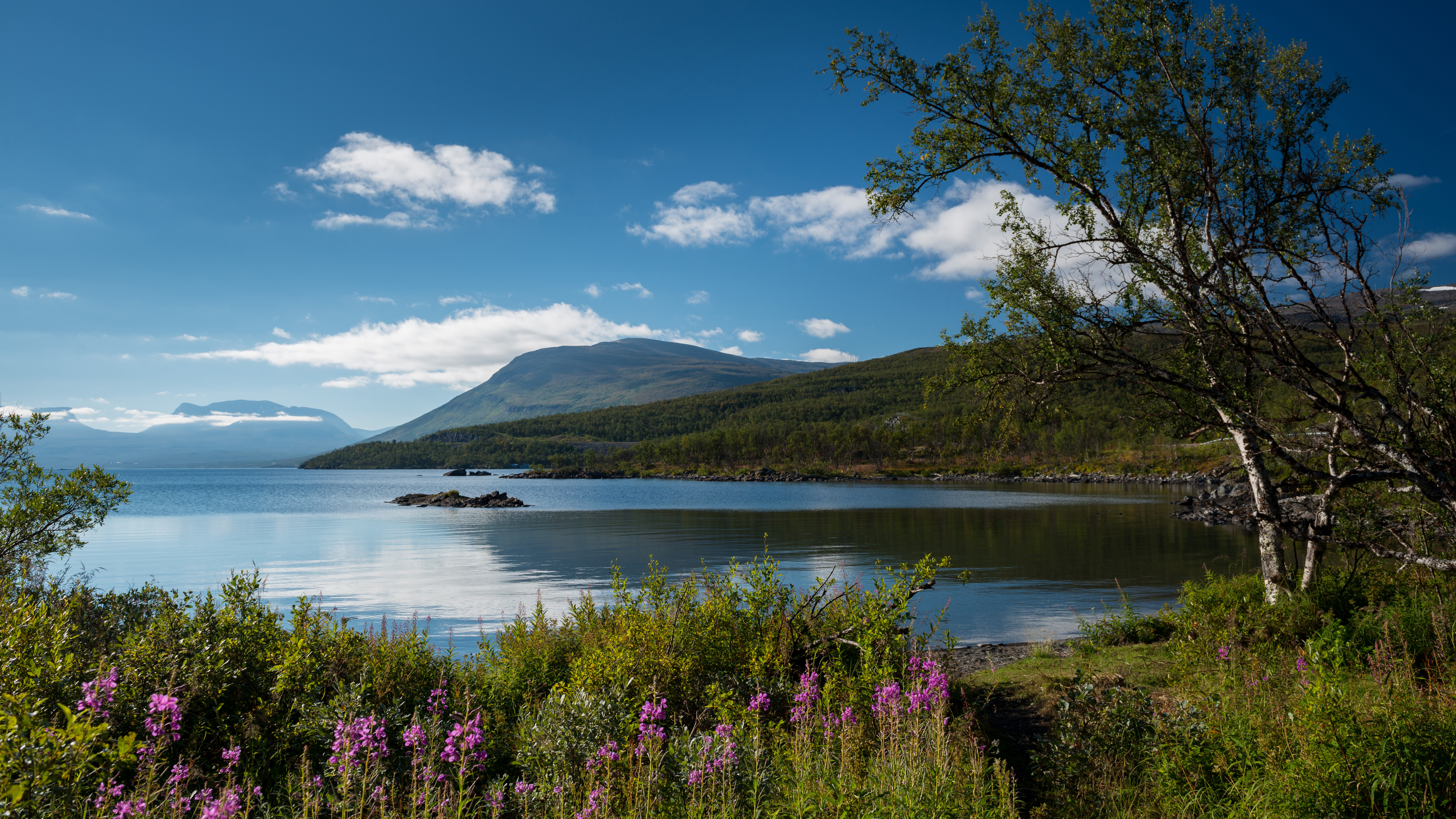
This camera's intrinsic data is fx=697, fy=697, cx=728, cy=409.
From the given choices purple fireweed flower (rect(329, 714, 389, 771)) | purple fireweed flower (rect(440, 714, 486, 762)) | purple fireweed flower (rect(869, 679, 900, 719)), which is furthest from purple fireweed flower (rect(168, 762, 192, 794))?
purple fireweed flower (rect(869, 679, 900, 719))

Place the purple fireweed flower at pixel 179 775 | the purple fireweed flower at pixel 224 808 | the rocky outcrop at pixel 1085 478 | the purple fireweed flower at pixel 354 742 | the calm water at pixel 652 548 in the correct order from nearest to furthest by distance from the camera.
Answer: the purple fireweed flower at pixel 224 808 → the purple fireweed flower at pixel 179 775 → the purple fireweed flower at pixel 354 742 → the calm water at pixel 652 548 → the rocky outcrop at pixel 1085 478

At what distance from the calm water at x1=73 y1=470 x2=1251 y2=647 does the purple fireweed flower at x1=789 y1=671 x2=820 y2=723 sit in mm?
3005

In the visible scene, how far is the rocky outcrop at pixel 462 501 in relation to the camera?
74.0m

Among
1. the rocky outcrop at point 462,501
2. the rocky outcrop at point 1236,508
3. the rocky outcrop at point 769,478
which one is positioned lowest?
the rocky outcrop at point 769,478

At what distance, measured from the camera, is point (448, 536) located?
144ft

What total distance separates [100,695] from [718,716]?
490cm

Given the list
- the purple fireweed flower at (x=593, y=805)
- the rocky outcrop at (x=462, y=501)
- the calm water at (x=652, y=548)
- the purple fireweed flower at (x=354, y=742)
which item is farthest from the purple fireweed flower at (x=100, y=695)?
the rocky outcrop at (x=462, y=501)

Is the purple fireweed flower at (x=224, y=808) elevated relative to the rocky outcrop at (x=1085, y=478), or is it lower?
elevated

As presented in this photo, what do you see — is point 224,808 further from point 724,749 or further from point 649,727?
point 724,749

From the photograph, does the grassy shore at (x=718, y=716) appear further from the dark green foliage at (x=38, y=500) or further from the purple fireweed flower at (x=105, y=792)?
the dark green foliage at (x=38, y=500)

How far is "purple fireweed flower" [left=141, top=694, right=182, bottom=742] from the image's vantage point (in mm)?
3779

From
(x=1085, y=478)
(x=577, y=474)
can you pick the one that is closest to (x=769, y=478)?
(x=577, y=474)

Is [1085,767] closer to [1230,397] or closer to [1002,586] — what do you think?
[1230,397]

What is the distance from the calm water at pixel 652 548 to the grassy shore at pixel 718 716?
1.73 meters
